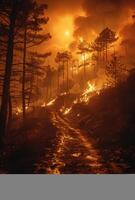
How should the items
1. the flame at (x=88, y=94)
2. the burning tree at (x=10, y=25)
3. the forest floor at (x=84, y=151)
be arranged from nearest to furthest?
the forest floor at (x=84, y=151), the burning tree at (x=10, y=25), the flame at (x=88, y=94)

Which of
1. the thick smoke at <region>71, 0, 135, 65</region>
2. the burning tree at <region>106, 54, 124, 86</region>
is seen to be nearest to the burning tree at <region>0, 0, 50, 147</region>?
the thick smoke at <region>71, 0, 135, 65</region>

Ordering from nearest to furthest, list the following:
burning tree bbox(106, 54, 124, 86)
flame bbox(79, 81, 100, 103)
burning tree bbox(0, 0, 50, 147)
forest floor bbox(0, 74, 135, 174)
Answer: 1. forest floor bbox(0, 74, 135, 174)
2. burning tree bbox(0, 0, 50, 147)
3. burning tree bbox(106, 54, 124, 86)
4. flame bbox(79, 81, 100, 103)

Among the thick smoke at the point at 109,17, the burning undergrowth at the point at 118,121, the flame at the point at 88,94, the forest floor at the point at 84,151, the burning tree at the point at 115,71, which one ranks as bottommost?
the forest floor at the point at 84,151

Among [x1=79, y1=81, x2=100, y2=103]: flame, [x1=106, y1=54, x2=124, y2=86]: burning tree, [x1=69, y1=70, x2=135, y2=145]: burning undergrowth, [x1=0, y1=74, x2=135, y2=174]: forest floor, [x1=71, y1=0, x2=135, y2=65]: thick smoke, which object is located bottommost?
[x1=0, y1=74, x2=135, y2=174]: forest floor

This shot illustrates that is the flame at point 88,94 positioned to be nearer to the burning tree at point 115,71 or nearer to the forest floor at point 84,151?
the burning tree at point 115,71

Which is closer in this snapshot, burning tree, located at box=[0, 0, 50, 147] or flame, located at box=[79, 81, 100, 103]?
burning tree, located at box=[0, 0, 50, 147]

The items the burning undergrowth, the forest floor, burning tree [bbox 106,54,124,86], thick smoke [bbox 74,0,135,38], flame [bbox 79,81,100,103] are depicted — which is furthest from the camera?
flame [bbox 79,81,100,103]

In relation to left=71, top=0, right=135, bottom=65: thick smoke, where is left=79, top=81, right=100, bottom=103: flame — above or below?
below

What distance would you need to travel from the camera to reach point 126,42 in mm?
24547

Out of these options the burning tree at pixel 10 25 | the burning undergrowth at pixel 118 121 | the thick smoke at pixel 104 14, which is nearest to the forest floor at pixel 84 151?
the burning undergrowth at pixel 118 121

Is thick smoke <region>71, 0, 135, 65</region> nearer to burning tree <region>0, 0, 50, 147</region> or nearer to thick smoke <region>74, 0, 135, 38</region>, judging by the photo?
thick smoke <region>74, 0, 135, 38</region>

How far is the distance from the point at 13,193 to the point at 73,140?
6064 mm

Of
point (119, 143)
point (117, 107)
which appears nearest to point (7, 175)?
point (119, 143)

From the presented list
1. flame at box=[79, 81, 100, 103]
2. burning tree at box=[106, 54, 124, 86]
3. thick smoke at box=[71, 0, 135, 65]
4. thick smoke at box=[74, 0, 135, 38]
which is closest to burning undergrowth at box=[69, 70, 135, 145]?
burning tree at box=[106, 54, 124, 86]
